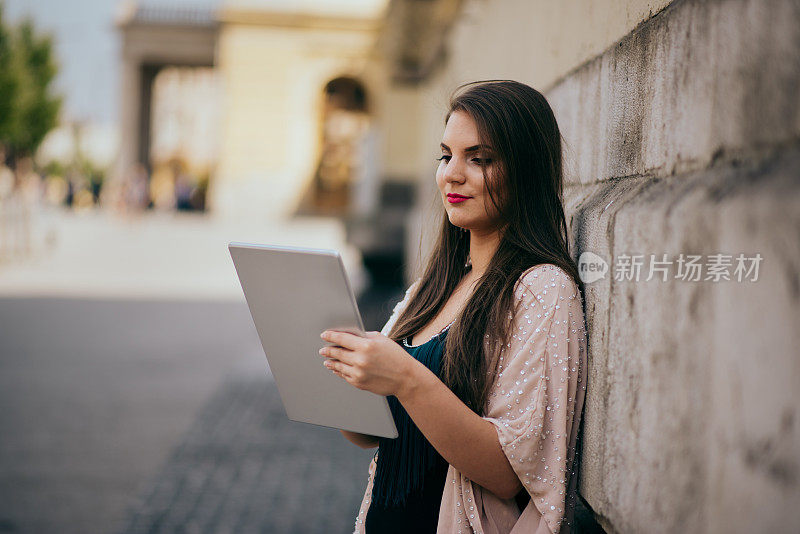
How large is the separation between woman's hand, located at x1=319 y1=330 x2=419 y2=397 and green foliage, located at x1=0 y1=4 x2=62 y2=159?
107 feet

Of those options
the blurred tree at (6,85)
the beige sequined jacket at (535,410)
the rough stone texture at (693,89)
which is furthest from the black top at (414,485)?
the blurred tree at (6,85)

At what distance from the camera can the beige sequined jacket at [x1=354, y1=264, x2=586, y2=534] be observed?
1.62 m

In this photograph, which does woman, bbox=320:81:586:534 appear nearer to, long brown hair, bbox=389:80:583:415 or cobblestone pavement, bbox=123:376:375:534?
long brown hair, bbox=389:80:583:415

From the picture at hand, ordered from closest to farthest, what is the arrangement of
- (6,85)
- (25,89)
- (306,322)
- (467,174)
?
(306,322), (467,174), (6,85), (25,89)

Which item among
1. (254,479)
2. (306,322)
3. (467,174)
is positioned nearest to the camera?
(306,322)

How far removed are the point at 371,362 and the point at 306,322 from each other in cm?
21

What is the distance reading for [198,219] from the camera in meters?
28.2

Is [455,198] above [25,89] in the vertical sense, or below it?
above

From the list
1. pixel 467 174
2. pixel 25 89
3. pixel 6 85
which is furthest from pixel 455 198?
pixel 25 89

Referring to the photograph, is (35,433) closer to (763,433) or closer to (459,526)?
(459,526)

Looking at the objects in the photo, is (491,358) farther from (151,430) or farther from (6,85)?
(6,85)

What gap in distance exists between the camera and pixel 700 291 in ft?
4.09

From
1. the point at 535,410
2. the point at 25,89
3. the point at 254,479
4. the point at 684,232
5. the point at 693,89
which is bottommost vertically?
the point at 254,479

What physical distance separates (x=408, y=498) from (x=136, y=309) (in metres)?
9.62
